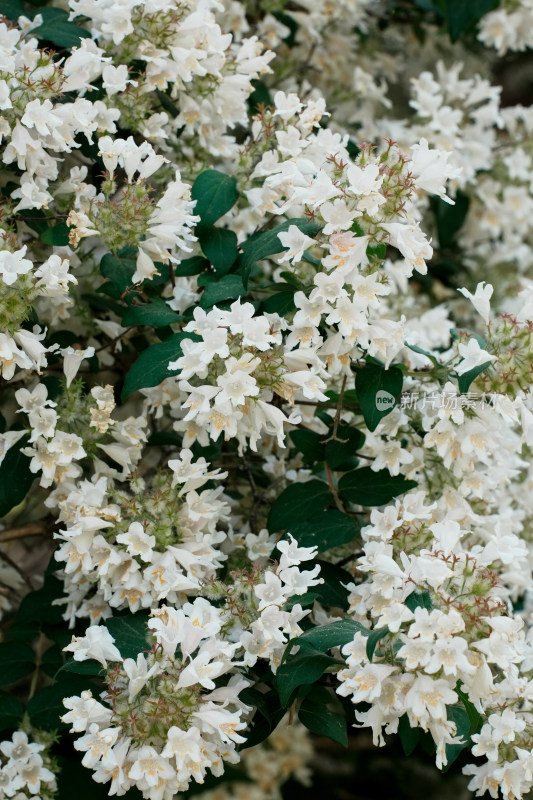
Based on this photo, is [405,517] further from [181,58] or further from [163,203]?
[181,58]

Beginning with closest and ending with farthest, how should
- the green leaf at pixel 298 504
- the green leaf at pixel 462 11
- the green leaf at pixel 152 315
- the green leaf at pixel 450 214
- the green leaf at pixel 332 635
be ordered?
the green leaf at pixel 332 635 < the green leaf at pixel 152 315 < the green leaf at pixel 298 504 < the green leaf at pixel 462 11 < the green leaf at pixel 450 214

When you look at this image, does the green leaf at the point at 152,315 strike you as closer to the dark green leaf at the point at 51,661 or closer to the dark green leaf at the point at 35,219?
the dark green leaf at the point at 35,219

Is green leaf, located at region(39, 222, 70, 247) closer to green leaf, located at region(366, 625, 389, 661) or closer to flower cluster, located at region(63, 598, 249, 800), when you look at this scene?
flower cluster, located at region(63, 598, 249, 800)

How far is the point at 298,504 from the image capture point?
1.95 metres

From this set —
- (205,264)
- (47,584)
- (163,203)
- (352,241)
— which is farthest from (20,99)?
(47,584)

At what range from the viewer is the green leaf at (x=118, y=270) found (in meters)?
1.86

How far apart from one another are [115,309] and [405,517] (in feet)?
2.66

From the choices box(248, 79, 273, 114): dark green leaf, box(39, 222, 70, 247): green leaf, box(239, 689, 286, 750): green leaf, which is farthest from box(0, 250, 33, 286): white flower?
box(248, 79, 273, 114): dark green leaf

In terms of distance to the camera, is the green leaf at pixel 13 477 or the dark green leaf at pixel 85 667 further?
the green leaf at pixel 13 477

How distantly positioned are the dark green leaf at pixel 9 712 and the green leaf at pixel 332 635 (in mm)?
746

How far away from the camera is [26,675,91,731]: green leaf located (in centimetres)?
187

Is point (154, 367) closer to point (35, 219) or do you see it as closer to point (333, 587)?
point (35, 219)

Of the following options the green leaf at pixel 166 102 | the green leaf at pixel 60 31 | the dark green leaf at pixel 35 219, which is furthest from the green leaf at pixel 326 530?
the green leaf at pixel 60 31

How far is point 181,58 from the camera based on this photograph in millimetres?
1979
